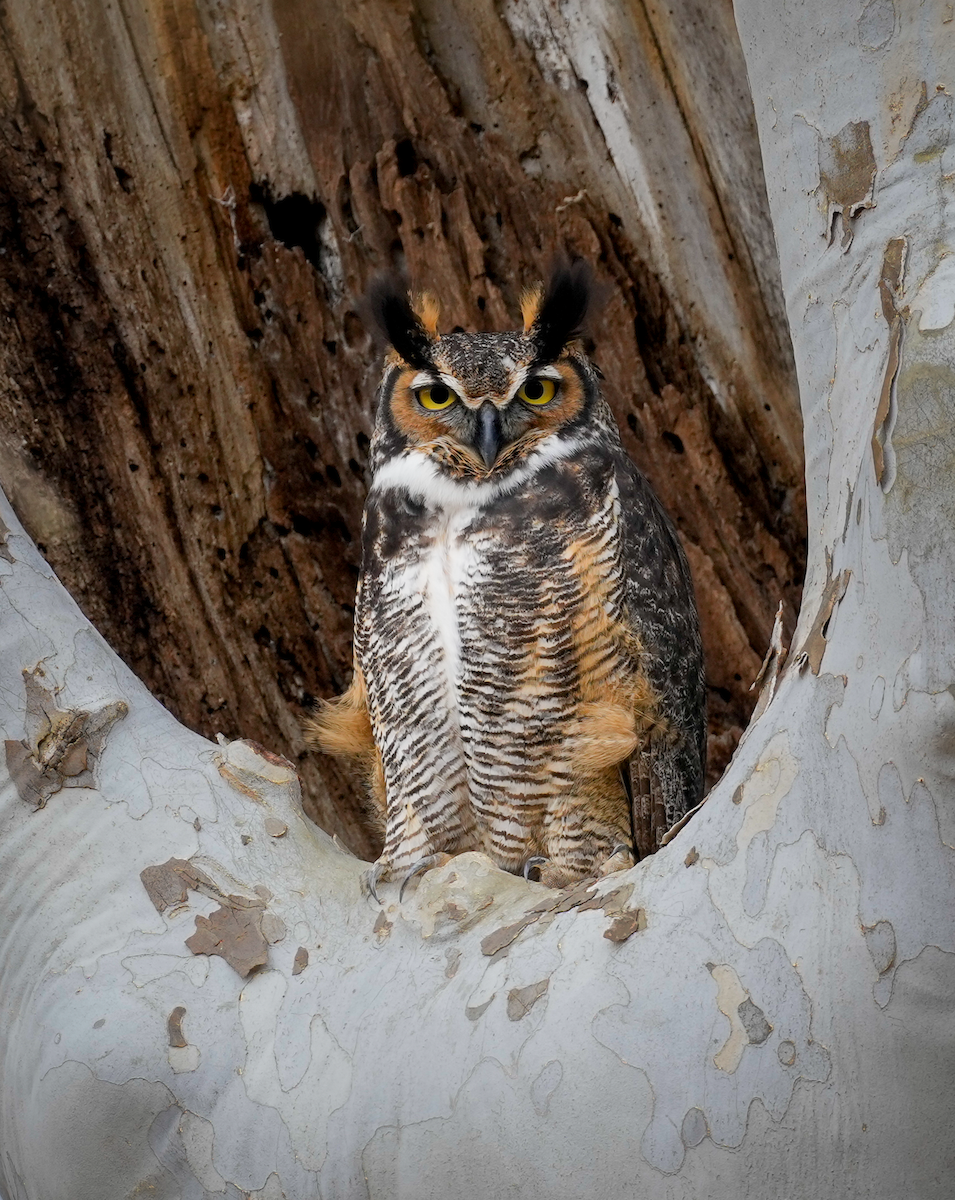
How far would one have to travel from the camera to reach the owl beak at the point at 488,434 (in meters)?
2.46

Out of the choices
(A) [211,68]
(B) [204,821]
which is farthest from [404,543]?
(A) [211,68]

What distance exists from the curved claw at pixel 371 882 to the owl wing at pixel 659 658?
2.55 ft

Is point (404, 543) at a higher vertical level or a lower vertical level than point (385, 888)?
higher

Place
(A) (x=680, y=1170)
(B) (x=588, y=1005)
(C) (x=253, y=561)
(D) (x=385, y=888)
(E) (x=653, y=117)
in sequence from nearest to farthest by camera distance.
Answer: (A) (x=680, y=1170) < (B) (x=588, y=1005) < (D) (x=385, y=888) < (E) (x=653, y=117) < (C) (x=253, y=561)

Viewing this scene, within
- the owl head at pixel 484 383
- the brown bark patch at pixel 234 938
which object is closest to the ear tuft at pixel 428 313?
the owl head at pixel 484 383

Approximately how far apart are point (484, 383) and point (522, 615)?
0.49m

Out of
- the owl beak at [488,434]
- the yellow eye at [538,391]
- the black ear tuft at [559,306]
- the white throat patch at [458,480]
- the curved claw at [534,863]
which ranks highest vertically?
the black ear tuft at [559,306]

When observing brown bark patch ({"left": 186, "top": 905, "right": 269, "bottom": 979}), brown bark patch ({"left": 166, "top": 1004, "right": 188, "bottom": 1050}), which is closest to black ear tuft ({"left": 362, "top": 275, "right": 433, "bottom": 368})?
brown bark patch ({"left": 186, "top": 905, "right": 269, "bottom": 979})

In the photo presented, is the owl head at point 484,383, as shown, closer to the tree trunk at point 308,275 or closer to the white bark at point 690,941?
the tree trunk at point 308,275

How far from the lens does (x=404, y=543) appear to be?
2533mm

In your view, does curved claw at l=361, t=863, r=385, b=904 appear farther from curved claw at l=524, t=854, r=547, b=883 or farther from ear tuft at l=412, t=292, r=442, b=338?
ear tuft at l=412, t=292, r=442, b=338

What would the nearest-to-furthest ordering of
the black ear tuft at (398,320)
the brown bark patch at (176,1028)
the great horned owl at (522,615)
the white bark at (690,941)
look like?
the white bark at (690,941) < the brown bark patch at (176,1028) < the great horned owl at (522,615) < the black ear tuft at (398,320)

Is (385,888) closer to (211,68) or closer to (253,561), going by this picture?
(253,561)

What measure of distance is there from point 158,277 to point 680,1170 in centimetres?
244
